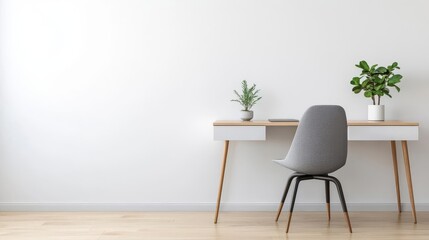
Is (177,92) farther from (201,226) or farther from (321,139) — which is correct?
(321,139)

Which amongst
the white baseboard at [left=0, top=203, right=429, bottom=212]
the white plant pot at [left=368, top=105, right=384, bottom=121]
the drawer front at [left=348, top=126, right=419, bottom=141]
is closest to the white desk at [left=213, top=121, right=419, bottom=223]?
the drawer front at [left=348, top=126, right=419, bottom=141]

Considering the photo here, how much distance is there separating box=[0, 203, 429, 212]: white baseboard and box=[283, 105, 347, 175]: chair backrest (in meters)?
0.82

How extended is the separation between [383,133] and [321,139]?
57cm

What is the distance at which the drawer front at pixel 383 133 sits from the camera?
4141mm

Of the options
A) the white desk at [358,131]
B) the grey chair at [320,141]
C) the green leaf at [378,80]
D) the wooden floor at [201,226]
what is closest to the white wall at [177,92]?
the wooden floor at [201,226]

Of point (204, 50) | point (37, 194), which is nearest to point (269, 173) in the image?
point (204, 50)

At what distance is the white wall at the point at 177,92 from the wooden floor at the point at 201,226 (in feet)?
0.66

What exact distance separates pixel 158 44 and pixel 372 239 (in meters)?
2.12

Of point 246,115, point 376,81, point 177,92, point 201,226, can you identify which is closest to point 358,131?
point 376,81

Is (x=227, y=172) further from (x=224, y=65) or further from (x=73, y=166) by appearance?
(x=73, y=166)

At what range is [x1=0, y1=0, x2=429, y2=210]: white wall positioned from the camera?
182 inches

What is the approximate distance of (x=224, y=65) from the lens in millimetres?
4641

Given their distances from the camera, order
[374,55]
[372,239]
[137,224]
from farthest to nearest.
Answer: [374,55] < [137,224] < [372,239]

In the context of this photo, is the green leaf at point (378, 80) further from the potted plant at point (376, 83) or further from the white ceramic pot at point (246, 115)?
the white ceramic pot at point (246, 115)
